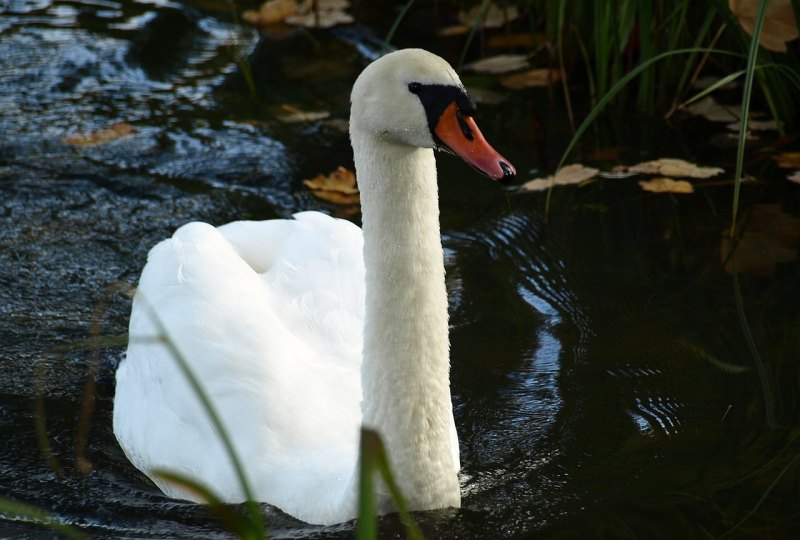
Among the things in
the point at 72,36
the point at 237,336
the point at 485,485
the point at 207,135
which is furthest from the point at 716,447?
the point at 72,36

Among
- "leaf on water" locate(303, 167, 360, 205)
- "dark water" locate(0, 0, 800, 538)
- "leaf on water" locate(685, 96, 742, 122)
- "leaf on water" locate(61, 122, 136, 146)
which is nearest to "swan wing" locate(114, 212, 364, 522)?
"dark water" locate(0, 0, 800, 538)

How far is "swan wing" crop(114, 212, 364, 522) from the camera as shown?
357cm

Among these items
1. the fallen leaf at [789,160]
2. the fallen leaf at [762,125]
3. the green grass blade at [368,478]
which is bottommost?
the fallen leaf at [789,160]

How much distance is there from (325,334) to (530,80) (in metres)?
3.75

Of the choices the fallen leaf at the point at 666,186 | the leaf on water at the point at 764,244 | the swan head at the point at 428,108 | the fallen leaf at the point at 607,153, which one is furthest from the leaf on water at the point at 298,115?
the swan head at the point at 428,108

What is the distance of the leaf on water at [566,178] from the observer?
596 cm

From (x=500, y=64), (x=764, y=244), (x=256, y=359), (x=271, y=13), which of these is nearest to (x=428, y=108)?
(x=256, y=359)

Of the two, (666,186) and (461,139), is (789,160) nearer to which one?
(666,186)

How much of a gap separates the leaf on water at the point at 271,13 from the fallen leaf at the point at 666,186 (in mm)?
4009

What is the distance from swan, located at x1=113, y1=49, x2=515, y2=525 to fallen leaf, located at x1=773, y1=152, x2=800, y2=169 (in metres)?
2.54

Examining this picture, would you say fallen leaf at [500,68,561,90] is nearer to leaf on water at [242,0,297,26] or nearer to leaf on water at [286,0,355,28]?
leaf on water at [286,0,355,28]

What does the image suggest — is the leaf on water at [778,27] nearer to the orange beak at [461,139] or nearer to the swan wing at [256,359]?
the swan wing at [256,359]

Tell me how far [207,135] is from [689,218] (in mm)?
2874

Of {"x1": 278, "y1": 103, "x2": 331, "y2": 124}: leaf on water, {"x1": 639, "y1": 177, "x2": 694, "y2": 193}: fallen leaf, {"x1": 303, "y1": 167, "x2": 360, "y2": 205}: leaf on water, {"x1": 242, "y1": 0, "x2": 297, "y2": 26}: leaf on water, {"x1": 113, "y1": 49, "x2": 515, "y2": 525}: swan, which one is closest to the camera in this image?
{"x1": 113, "y1": 49, "x2": 515, "y2": 525}: swan
